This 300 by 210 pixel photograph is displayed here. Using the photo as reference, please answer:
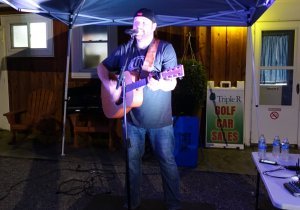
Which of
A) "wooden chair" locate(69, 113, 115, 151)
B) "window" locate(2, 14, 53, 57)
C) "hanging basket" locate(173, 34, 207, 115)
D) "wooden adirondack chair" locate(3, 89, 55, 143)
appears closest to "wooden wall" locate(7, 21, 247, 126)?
"window" locate(2, 14, 53, 57)

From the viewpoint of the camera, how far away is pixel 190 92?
4574 mm

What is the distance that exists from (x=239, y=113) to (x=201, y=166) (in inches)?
47.3

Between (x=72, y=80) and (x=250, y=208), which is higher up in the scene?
(x=72, y=80)

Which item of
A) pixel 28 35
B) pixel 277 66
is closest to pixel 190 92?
pixel 277 66

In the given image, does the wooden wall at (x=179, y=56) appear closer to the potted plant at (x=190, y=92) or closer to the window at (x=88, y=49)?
the window at (x=88, y=49)

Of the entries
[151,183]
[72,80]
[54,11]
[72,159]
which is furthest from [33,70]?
[151,183]

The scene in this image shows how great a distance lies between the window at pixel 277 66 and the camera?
16.9 feet

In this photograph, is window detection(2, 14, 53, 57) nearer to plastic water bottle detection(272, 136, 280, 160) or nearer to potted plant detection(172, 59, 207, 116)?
potted plant detection(172, 59, 207, 116)

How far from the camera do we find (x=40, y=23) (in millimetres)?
6176

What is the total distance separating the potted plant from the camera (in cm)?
454

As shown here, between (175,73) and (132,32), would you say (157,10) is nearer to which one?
(132,32)

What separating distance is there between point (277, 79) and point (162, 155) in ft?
10.4

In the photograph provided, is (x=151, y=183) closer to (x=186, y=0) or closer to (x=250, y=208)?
(x=250, y=208)

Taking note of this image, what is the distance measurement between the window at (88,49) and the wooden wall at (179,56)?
0.18 meters
